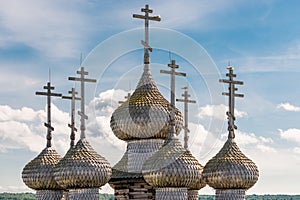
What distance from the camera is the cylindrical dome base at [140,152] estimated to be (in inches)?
1098

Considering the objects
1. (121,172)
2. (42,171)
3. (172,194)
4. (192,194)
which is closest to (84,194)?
(121,172)

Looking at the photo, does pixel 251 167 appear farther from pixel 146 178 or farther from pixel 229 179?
pixel 146 178

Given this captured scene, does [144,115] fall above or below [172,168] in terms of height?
above

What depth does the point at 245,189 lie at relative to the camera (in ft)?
89.6

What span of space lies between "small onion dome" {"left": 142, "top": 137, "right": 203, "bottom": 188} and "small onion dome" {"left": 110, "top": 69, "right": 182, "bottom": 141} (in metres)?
1.51

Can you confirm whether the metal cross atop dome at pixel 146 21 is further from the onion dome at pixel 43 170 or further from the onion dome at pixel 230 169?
the onion dome at pixel 43 170

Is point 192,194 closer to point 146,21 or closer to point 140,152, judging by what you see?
point 140,152

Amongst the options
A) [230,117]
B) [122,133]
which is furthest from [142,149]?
[230,117]

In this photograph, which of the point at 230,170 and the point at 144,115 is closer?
the point at 230,170

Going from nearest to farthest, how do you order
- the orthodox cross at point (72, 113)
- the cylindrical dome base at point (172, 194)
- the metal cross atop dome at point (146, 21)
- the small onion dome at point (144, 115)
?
the cylindrical dome base at point (172, 194), the small onion dome at point (144, 115), the metal cross atop dome at point (146, 21), the orthodox cross at point (72, 113)

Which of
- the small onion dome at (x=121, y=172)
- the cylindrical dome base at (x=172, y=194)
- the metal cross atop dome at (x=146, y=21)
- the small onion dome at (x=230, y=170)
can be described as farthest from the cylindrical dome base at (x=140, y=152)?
the metal cross atop dome at (x=146, y=21)

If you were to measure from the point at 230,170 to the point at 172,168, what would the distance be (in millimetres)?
2327

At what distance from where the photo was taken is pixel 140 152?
28125 millimetres

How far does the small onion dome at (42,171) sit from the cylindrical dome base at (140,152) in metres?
3.59
